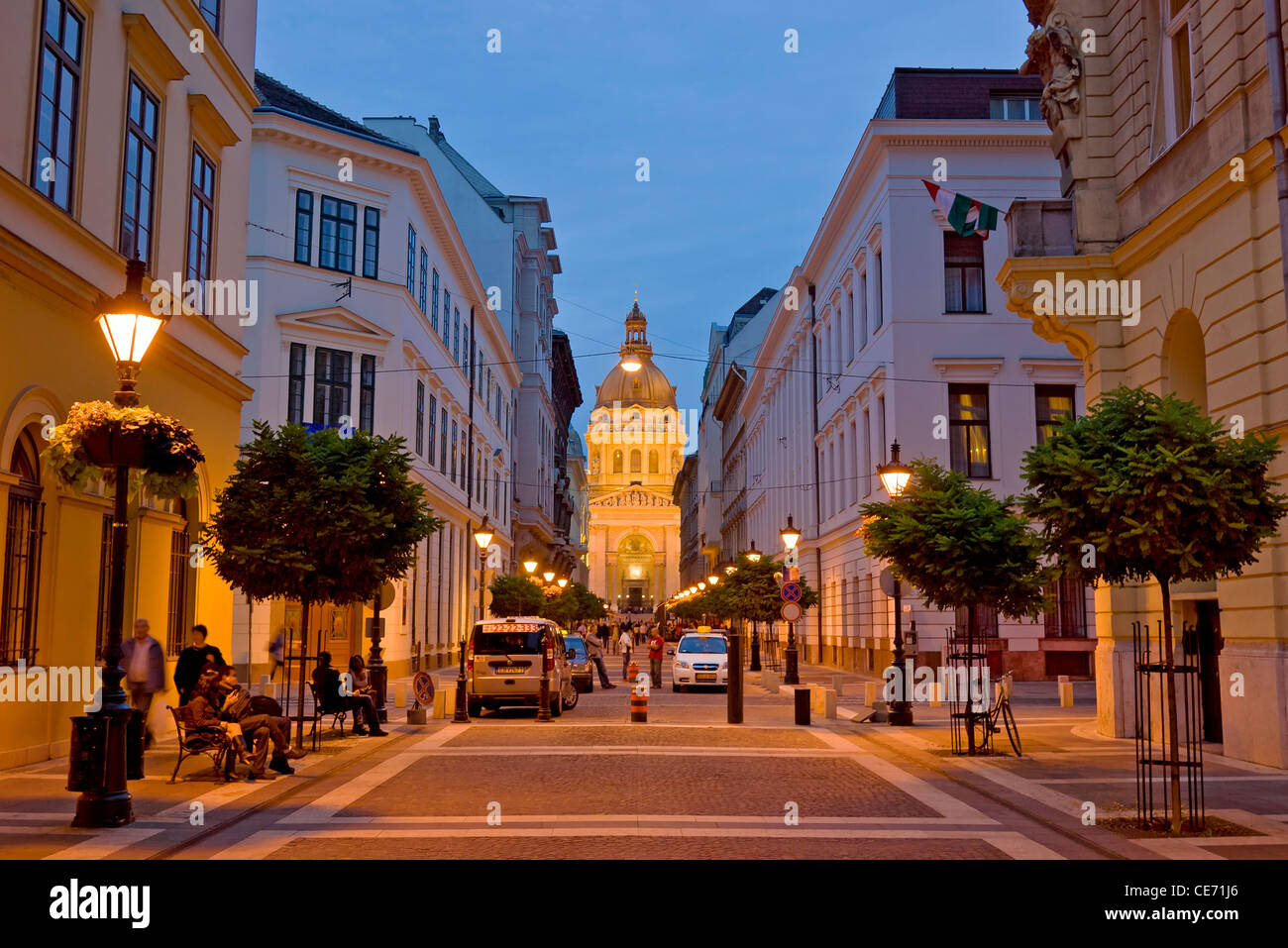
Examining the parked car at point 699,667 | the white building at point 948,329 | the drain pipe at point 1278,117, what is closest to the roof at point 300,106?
the white building at point 948,329

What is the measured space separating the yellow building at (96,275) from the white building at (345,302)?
41.9 feet

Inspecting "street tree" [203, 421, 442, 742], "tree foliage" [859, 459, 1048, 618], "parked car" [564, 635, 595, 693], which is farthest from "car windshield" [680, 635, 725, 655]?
"street tree" [203, 421, 442, 742]

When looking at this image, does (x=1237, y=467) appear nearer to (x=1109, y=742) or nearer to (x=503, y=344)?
(x=1109, y=742)

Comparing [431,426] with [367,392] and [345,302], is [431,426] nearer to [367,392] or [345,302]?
[367,392]

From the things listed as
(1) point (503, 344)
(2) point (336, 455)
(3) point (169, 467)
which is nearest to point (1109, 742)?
(2) point (336, 455)

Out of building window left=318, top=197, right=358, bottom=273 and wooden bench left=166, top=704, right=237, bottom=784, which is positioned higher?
building window left=318, top=197, right=358, bottom=273

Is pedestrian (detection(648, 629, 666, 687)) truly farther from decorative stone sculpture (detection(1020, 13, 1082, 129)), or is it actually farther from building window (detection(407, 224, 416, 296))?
decorative stone sculpture (detection(1020, 13, 1082, 129))

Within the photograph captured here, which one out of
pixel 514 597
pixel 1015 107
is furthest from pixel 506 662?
pixel 1015 107

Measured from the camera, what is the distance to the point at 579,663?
32.8m

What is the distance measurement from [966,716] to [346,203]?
27.6m

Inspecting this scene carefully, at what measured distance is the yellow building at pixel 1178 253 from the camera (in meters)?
14.9

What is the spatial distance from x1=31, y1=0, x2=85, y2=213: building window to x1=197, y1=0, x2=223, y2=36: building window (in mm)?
4899

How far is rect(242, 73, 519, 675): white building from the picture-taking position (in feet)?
117

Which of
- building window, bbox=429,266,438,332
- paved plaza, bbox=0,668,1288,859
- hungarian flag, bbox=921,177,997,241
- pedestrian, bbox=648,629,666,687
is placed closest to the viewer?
paved plaza, bbox=0,668,1288,859
